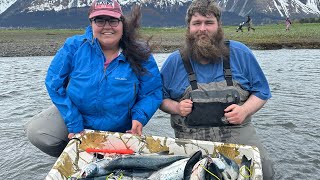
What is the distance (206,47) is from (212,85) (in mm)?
505

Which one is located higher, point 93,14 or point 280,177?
point 93,14

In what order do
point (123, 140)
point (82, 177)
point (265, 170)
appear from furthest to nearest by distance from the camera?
point (265, 170), point (123, 140), point (82, 177)

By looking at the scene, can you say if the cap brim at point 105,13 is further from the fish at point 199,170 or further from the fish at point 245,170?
the fish at point 245,170

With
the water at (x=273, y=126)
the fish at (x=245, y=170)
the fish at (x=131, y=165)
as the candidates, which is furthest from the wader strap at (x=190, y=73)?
the water at (x=273, y=126)

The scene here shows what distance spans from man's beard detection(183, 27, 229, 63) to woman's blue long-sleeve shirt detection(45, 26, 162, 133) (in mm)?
659

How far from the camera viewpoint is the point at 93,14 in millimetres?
4848

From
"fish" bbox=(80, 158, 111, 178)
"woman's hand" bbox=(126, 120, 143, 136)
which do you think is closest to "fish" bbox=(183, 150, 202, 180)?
"fish" bbox=(80, 158, 111, 178)

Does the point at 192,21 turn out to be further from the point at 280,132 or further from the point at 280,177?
the point at 280,132

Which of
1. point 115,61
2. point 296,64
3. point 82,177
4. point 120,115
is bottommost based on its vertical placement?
point 296,64

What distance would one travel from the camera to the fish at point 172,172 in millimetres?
3865

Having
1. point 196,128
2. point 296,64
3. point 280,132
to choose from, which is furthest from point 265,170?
point 296,64

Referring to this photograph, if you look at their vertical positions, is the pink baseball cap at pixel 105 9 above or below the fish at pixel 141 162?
above

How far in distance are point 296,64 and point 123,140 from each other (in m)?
18.1

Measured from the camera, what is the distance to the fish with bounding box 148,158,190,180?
12.7 feet
